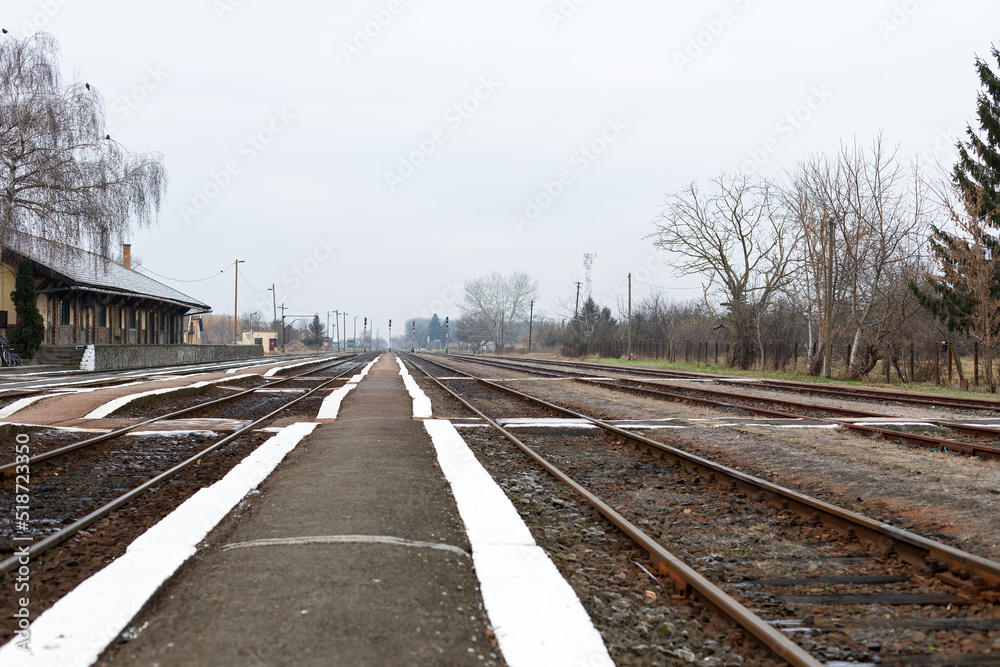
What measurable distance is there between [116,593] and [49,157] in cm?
2954

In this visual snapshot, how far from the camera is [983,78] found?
2491cm

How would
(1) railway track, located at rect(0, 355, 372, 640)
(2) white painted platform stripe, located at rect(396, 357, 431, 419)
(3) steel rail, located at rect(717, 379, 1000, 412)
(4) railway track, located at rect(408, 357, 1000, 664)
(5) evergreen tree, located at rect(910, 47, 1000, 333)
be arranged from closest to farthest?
(4) railway track, located at rect(408, 357, 1000, 664) < (1) railway track, located at rect(0, 355, 372, 640) < (2) white painted platform stripe, located at rect(396, 357, 431, 419) < (3) steel rail, located at rect(717, 379, 1000, 412) < (5) evergreen tree, located at rect(910, 47, 1000, 333)

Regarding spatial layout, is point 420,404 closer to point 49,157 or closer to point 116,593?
point 116,593

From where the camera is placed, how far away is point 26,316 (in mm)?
29750

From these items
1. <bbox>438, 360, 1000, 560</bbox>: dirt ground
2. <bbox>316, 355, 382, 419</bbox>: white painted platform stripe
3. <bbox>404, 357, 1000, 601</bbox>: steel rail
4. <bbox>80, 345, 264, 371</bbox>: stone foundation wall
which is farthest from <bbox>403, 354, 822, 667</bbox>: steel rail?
<bbox>80, 345, 264, 371</bbox>: stone foundation wall

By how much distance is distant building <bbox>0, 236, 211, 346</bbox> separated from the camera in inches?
1134

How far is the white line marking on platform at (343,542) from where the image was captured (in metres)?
4.35

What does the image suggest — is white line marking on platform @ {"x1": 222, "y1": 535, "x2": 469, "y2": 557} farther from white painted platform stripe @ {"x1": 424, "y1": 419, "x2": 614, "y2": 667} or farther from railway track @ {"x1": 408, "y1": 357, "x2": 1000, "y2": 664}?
railway track @ {"x1": 408, "y1": 357, "x2": 1000, "y2": 664}

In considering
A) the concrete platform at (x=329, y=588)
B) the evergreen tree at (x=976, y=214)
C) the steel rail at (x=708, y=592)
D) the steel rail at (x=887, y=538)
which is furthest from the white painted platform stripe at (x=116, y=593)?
the evergreen tree at (x=976, y=214)

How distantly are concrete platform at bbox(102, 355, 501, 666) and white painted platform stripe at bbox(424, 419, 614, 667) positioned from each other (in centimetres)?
10

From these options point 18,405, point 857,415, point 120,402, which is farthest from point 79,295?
point 857,415

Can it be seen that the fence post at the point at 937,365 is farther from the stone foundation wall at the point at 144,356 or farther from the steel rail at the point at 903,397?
the stone foundation wall at the point at 144,356

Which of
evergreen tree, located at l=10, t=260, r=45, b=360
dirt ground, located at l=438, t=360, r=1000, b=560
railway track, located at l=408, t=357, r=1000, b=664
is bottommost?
railway track, located at l=408, t=357, r=1000, b=664

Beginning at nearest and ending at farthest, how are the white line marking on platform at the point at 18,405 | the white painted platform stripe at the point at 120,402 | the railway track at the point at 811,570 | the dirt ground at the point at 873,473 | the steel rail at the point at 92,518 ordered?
the railway track at the point at 811,570
the steel rail at the point at 92,518
the dirt ground at the point at 873,473
the white line marking on platform at the point at 18,405
the white painted platform stripe at the point at 120,402
